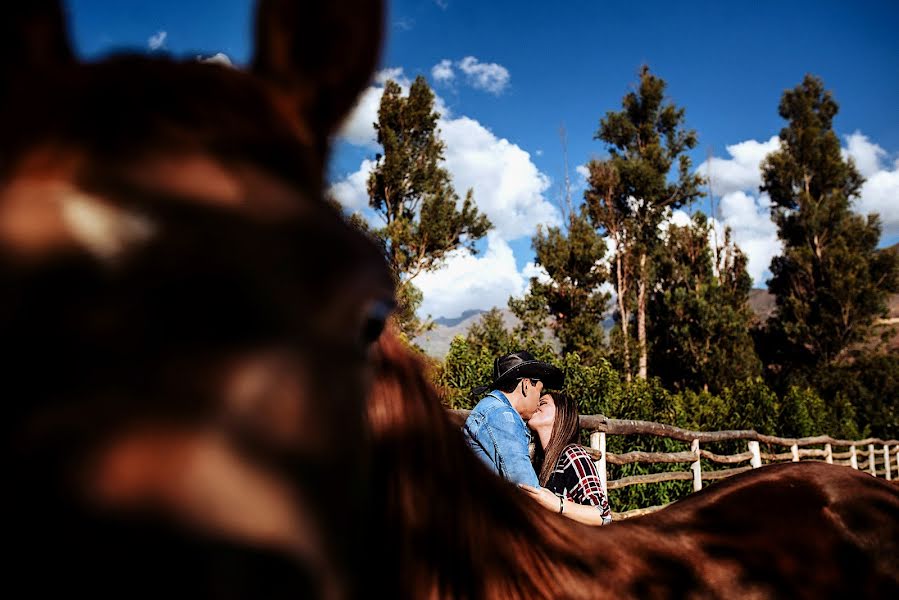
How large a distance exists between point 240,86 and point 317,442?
47 cm

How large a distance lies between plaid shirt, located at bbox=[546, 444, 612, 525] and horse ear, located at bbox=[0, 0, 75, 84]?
8.78ft

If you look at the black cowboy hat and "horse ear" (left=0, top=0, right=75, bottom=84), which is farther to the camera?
the black cowboy hat

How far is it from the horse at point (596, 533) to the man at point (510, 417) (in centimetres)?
69

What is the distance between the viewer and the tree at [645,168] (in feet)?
85.2

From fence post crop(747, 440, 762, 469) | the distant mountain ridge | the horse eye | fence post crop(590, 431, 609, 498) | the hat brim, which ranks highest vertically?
the distant mountain ridge

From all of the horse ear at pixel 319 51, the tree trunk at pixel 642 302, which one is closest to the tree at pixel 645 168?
the tree trunk at pixel 642 302

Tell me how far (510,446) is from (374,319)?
6.71ft

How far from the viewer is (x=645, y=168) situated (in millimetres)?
26047

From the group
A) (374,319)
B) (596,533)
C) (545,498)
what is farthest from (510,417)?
(374,319)

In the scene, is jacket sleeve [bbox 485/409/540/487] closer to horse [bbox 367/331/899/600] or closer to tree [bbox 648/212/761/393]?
horse [bbox 367/331/899/600]

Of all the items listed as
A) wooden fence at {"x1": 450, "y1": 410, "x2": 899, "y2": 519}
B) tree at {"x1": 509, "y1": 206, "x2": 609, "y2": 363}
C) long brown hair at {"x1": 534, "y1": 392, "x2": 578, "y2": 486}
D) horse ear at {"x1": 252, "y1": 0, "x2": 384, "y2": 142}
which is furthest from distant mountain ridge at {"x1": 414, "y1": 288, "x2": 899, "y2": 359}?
horse ear at {"x1": 252, "y1": 0, "x2": 384, "y2": 142}

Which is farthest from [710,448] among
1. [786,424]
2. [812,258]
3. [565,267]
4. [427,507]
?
[812,258]

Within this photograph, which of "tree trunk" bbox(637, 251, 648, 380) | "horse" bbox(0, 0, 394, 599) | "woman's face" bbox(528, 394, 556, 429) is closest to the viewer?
"horse" bbox(0, 0, 394, 599)

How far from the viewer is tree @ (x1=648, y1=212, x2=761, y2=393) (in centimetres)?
2214
